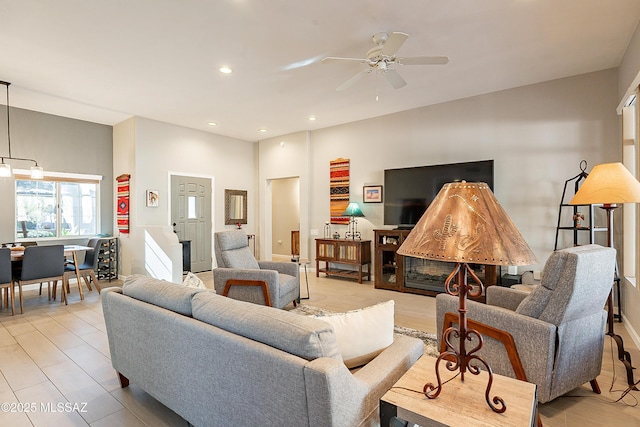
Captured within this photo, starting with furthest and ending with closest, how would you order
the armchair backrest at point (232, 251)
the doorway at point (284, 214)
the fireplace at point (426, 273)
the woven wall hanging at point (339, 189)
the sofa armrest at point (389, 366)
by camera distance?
the doorway at point (284, 214), the woven wall hanging at point (339, 189), the fireplace at point (426, 273), the armchair backrest at point (232, 251), the sofa armrest at point (389, 366)

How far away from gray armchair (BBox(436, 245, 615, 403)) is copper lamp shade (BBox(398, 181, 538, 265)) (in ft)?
3.38

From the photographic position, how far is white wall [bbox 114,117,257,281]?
18.3ft

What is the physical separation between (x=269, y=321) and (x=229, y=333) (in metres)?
0.23

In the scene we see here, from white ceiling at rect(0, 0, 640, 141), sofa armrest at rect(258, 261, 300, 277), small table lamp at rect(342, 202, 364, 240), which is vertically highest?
white ceiling at rect(0, 0, 640, 141)

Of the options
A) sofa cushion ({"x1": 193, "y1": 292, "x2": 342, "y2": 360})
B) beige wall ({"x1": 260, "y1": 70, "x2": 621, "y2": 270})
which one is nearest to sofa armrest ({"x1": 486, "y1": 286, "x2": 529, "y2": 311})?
sofa cushion ({"x1": 193, "y1": 292, "x2": 342, "y2": 360})

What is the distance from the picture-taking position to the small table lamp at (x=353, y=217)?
5637 mm

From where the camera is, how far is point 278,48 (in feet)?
10.8

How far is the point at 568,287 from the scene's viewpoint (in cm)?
177

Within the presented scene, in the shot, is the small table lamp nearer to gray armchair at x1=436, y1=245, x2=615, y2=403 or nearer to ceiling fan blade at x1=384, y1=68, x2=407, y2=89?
ceiling fan blade at x1=384, y1=68, x2=407, y2=89

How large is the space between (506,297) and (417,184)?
112 inches

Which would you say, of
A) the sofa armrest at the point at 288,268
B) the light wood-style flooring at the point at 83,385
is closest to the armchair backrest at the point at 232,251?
the sofa armrest at the point at 288,268

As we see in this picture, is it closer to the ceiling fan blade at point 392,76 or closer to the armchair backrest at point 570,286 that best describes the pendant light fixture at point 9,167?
the ceiling fan blade at point 392,76

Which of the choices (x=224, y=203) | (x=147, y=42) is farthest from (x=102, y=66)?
(x=224, y=203)

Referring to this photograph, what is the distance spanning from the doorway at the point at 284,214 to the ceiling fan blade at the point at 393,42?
6190mm
